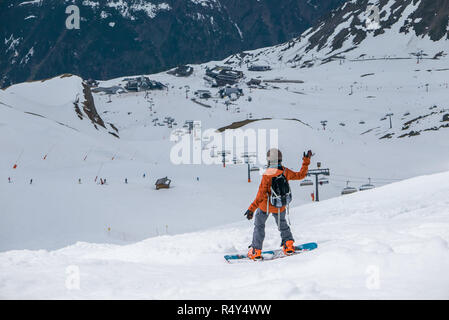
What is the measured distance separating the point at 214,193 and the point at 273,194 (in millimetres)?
23663

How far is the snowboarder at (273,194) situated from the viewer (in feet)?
21.5

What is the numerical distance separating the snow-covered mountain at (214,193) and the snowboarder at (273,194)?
0.86 m

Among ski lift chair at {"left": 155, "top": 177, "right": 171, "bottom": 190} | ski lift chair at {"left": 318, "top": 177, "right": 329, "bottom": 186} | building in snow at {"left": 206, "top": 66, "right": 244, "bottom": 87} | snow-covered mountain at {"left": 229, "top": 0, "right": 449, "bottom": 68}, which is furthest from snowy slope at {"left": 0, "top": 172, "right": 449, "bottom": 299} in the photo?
snow-covered mountain at {"left": 229, "top": 0, "right": 449, "bottom": 68}

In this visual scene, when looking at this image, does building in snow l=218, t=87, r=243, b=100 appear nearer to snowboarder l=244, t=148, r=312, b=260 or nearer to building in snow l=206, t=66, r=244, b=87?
building in snow l=206, t=66, r=244, b=87

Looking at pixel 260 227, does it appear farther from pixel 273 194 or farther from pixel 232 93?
pixel 232 93

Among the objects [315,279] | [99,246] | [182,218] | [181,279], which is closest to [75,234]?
[182,218]

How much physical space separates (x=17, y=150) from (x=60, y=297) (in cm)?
3425

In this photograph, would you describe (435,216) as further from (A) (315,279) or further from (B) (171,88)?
(B) (171,88)

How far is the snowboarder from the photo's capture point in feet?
21.5

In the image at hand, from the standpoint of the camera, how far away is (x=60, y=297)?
166 inches

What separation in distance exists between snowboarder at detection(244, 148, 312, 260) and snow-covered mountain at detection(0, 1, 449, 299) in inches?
33.9

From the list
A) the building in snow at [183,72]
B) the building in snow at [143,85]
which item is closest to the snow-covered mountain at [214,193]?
the building in snow at [143,85]

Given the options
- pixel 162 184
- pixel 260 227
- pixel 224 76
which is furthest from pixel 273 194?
pixel 224 76

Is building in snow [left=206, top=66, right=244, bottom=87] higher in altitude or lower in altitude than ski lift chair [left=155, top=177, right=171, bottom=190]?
higher
